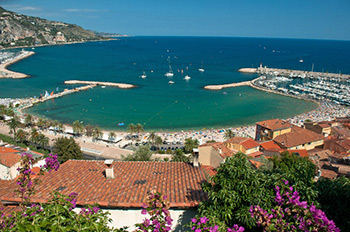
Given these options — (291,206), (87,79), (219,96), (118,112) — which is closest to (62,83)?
(87,79)

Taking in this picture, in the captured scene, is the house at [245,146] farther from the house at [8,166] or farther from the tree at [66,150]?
the house at [8,166]

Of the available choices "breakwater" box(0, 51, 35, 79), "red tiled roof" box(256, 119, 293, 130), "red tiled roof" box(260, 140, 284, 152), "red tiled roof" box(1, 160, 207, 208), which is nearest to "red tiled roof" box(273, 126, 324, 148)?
"red tiled roof" box(260, 140, 284, 152)

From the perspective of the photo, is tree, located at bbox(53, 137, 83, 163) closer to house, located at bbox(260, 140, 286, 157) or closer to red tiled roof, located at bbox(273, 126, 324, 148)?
house, located at bbox(260, 140, 286, 157)

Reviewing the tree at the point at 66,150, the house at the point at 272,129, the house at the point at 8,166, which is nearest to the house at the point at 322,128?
the house at the point at 272,129

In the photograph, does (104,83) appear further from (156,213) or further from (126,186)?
(156,213)

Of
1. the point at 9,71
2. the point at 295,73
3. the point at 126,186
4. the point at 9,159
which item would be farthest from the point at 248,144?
the point at 9,71

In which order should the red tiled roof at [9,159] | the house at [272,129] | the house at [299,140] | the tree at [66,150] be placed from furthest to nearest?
the house at [272,129] < the house at [299,140] < the tree at [66,150] < the red tiled roof at [9,159]

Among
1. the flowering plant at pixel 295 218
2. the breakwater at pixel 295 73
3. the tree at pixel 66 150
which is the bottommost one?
the tree at pixel 66 150
